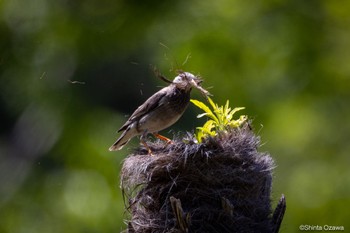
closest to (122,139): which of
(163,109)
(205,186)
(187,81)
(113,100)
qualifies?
Result: (163,109)

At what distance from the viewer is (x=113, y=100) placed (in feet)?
36.2

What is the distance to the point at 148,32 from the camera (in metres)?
11.8

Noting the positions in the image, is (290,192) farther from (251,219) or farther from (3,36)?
(251,219)

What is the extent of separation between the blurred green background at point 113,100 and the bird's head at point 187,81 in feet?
10.0

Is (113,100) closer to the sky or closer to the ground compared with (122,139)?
closer to the sky

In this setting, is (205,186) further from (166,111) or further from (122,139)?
(122,139)

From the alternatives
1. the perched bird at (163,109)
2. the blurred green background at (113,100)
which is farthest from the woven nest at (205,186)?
the blurred green background at (113,100)

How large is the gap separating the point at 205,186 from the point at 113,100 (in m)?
5.05

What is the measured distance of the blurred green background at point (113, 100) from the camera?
35.1 ft

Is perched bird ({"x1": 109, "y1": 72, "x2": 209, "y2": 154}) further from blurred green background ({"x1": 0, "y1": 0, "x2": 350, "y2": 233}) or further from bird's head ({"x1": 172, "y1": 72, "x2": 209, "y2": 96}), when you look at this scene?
blurred green background ({"x1": 0, "y1": 0, "x2": 350, "y2": 233})

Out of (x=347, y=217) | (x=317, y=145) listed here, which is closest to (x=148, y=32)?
(x=317, y=145)

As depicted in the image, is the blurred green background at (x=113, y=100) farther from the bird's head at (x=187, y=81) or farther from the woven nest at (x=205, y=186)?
the woven nest at (x=205, y=186)

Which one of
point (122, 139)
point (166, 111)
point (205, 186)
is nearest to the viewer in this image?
point (205, 186)

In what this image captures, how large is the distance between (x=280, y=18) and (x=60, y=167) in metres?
3.85
